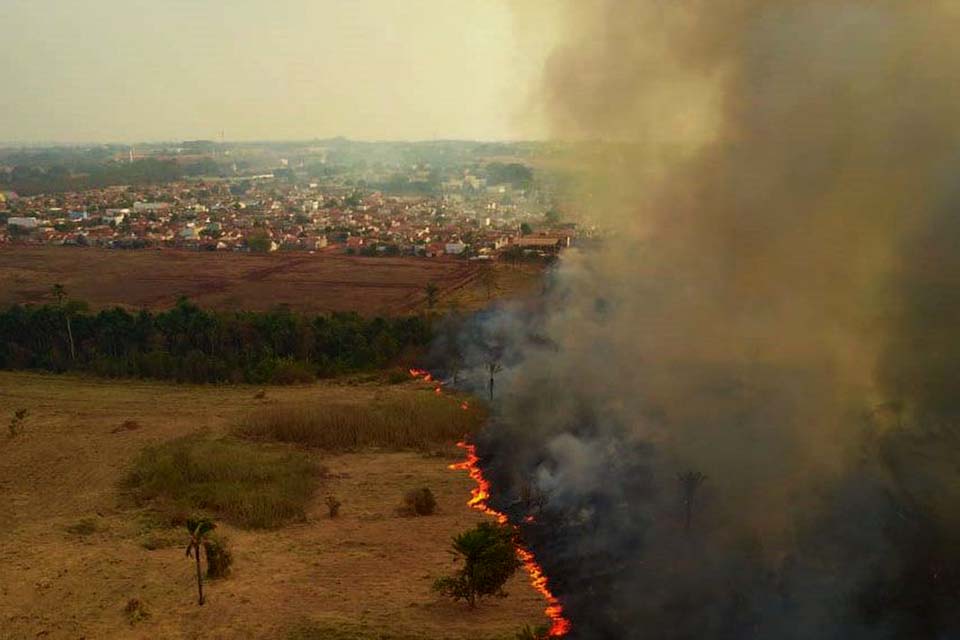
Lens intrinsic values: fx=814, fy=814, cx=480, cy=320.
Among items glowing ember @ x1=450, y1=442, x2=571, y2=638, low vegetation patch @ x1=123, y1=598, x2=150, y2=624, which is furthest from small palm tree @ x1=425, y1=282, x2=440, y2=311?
low vegetation patch @ x1=123, y1=598, x2=150, y2=624

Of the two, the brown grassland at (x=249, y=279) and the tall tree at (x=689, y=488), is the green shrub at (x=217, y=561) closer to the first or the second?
the tall tree at (x=689, y=488)

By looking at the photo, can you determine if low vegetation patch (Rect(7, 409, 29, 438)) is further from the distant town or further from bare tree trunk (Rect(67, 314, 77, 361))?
the distant town

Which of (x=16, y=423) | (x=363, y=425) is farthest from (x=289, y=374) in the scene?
(x=16, y=423)

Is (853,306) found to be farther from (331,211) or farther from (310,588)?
(331,211)

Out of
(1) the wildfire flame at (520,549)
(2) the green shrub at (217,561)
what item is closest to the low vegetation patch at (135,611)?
(2) the green shrub at (217,561)

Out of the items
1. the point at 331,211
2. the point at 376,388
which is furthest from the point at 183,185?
the point at 376,388

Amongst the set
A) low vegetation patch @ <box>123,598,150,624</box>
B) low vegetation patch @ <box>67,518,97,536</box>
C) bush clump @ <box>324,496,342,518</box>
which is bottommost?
low vegetation patch @ <box>67,518,97,536</box>
